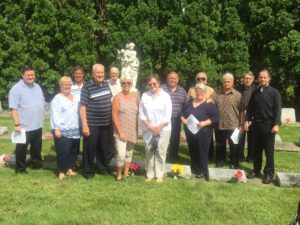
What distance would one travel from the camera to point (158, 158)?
6105 mm

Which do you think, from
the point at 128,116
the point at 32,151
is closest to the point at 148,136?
the point at 128,116

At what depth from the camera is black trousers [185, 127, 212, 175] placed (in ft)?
21.1

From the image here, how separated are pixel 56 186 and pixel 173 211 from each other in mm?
1875

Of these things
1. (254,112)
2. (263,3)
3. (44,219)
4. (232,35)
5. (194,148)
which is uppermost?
(263,3)

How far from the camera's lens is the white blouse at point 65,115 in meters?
6.10

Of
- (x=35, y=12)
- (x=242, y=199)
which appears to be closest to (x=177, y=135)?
(x=242, y=199)

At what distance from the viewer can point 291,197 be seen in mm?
5559

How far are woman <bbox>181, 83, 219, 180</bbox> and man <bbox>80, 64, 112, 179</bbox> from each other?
1297 mm

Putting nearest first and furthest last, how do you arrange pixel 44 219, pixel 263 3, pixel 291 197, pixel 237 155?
pixel 44 219 < pixel 291 197 < pixel 237 155 < pixel 263 3

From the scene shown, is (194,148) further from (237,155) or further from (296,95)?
(296,95)

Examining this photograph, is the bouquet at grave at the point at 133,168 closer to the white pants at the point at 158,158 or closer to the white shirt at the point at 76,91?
the white pants at the point at 158,158

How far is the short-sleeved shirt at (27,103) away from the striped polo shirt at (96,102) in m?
0.88

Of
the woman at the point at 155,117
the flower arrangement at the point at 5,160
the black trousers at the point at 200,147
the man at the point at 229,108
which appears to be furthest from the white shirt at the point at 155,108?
the flower arrangement at the point at 5,160

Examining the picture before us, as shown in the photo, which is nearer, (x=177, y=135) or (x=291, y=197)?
(x=291, y=197)
